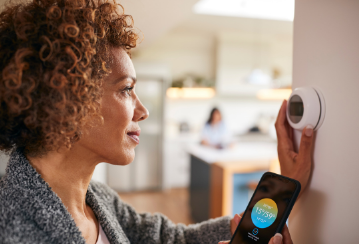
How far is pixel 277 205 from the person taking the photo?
614 mm

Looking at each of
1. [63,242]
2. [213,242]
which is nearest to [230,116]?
[213,242]

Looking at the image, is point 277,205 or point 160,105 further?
point 160,105

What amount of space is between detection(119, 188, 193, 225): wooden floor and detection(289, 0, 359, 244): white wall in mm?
2652

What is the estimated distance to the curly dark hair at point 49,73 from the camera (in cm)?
52

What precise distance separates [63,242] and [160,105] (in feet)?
11.6

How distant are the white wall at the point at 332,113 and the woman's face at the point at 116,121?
46 centimetres

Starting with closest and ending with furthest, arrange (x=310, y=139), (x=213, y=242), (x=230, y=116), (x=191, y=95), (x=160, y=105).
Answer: (x=310, y=139)
(x=213, y=242)
(x=160, y=105)
(x=191, y=95)
(x=230, y=116)

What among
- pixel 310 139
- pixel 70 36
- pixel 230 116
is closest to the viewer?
pixel 70 36

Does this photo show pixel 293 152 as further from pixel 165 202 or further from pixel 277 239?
pixel 165 202

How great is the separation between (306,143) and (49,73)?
1.98 ft

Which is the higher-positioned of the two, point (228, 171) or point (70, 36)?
point (70, 36)

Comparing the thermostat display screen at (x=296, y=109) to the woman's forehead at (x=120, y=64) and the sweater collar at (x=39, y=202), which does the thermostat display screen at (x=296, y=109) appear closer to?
the woman's forehead at (x=120, y=64)

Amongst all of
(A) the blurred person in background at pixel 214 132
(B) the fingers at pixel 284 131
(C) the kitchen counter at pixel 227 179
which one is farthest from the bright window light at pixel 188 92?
(B) the fingers at pixel 284 131

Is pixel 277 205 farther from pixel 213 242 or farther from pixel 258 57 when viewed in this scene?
pixel 258 57
